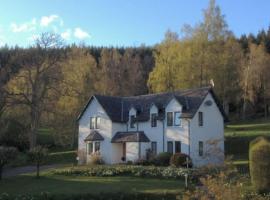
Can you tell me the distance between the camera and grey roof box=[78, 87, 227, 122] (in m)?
47.8

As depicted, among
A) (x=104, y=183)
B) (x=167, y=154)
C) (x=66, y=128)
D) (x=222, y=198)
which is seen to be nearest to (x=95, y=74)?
(x=66, y=128)

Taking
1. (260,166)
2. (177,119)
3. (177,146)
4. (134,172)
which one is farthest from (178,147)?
(260,166)

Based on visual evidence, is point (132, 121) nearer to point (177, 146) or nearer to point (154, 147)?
point (154, 147)

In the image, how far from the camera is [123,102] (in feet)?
184

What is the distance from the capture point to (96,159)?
166 feet

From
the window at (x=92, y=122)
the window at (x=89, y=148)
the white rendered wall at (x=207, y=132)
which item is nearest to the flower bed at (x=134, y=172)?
the white rendered wall at (x=207, y=132)

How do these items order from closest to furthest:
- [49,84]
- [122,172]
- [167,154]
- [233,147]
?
[122,172]
[167,154]
[233,147]
[49,84]

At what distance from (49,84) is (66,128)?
668cm

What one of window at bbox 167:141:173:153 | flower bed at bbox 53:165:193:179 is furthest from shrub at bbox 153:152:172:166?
flower bed at bbox 53:165:193:179

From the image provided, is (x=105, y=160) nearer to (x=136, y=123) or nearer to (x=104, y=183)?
(x=136, y=123)

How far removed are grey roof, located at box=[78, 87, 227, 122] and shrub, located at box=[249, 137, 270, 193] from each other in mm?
16047

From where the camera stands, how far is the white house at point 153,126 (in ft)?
155

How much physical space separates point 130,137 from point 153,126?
8.54 feet

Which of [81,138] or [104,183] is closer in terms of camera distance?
[104,183]
